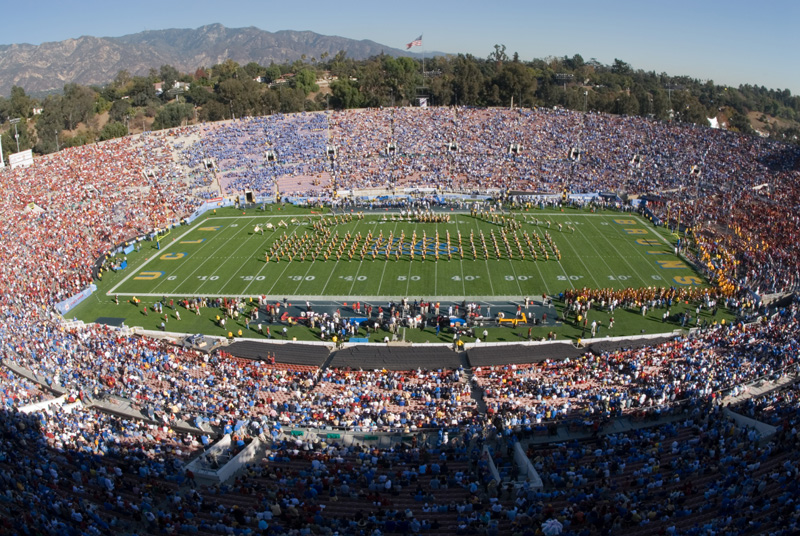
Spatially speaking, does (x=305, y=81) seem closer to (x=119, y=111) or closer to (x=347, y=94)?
(x=347, y=94)

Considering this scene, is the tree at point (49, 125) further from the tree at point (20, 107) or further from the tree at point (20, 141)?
the tree at point (20, 107)

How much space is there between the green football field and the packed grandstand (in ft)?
9.57

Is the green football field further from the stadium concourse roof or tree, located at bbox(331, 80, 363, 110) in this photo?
tree, located at bbox(331, 80, 363, 110)

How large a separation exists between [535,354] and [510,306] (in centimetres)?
553

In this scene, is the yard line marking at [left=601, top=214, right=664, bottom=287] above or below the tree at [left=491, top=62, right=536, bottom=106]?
below

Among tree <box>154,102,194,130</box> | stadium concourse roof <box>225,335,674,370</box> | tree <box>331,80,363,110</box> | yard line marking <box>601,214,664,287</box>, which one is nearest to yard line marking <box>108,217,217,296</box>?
stadium concourse roof <box>225,335,674,370</box>

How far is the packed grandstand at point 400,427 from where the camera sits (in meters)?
11.8

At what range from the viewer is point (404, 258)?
1283 inches

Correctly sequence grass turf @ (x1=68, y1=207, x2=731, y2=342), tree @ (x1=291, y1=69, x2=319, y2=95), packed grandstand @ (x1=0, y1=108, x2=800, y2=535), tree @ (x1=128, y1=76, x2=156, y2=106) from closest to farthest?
packed grandstand @ (x1=0, y1=108, x2=800, y2=535) → grass turf @ (x1=68, y1=207, x2=731, y2=342) → tree @ (x1=291, y1=69, x2=319, y2=95) → tree @ (x1=128, y1=76, x2=156, y2=106)

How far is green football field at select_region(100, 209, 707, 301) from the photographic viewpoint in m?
29.1

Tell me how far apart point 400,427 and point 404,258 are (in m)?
16.8

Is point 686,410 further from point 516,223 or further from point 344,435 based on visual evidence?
point 516,223

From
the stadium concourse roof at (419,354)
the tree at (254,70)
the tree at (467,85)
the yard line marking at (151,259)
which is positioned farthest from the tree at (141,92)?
the stadium concourse roof at (419,354)

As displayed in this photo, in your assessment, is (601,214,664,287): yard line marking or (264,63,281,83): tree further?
(264,63,281,83): tree
